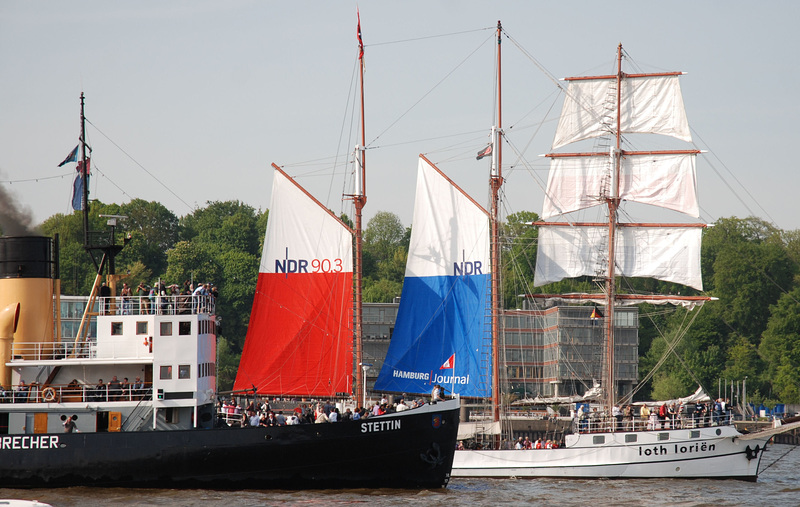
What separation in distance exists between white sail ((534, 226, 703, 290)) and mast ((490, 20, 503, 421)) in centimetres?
Answer: 1006

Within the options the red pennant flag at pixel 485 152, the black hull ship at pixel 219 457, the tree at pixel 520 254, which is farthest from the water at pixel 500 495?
the tree at pixel 520 254

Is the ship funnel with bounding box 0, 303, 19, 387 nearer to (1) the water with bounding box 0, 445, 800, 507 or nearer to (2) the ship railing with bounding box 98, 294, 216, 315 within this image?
(2) the ship railing with bounding box 98, 294, 216, 315

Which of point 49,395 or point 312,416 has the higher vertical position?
point 49,395

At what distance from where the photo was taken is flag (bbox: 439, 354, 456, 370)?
64.1 meters

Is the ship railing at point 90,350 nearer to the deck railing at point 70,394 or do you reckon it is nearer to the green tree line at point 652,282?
the deck railing at point 70,394

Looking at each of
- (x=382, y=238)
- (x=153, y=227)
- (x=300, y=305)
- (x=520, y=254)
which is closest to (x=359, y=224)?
(x=300, y=305)

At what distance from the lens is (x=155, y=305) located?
49.5 meters

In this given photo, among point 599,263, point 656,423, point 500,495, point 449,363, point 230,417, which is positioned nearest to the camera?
point 500,495

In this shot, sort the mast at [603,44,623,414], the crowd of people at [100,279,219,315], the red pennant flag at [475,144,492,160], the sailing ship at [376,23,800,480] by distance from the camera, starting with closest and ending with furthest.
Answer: the crowd of people at [100,279,219,315], the sailing ship at [376,23,800,480], the red pennant flag at [475,144,492,160], the mast at [603,44,623,414]

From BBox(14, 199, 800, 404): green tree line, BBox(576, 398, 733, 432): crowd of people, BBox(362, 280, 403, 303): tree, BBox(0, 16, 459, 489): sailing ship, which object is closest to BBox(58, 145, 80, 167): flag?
BBox(0, 16, 459, 489): sailing ship

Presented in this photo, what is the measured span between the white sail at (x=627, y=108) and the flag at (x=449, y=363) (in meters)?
20.5

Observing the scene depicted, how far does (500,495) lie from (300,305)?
61.2 ft

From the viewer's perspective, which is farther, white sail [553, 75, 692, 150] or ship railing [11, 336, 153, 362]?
white sail [553, 75, 692, 150]

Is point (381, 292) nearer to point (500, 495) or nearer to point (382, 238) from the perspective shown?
point (382, 238)
